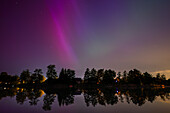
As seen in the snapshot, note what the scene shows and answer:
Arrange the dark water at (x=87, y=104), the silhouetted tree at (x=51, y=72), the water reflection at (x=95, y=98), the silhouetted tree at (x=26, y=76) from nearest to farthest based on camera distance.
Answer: the dark water at (x=87, y=104), the water reflection at (x=95, y=98), the silhouetted tree at (x=51, y=72), the silhouetted tree at (x=26, y=76)

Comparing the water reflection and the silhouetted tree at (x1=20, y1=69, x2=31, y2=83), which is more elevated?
the silhouetted tree at (x1=20, y1=69, x2=31, y2=83)

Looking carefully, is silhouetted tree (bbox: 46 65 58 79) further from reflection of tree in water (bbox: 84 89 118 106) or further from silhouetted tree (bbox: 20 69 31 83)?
reflection of tree in water (bbox: 84 89 118 106)

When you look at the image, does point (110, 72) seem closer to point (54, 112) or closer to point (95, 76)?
point (95, 76)

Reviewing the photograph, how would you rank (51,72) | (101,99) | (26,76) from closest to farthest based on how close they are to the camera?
(101,99), (51,72), (26,76)

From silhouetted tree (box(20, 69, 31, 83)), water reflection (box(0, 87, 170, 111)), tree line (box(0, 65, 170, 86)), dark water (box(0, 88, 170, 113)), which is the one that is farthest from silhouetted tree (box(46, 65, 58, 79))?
dark water (box(0, 88, 170, 113))

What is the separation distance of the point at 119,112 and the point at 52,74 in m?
68.6

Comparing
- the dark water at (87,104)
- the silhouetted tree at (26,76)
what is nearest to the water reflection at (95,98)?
the dark water at (87,104)

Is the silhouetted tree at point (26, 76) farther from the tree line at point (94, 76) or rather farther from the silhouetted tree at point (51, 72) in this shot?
the silhouetted tree at point (51, 72)

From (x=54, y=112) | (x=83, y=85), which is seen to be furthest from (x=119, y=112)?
(x=83, y=85)

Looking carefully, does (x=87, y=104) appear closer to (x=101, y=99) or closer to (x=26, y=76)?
(x=101, y=99)

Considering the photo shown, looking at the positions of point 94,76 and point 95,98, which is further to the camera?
point 94,76

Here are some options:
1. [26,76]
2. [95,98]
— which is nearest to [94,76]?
[26,76]

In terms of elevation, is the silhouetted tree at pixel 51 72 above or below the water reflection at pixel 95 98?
above

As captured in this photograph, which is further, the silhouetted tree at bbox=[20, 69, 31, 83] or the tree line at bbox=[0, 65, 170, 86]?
the silhouetted tree at bbox=[20, 69, 31, 83]
